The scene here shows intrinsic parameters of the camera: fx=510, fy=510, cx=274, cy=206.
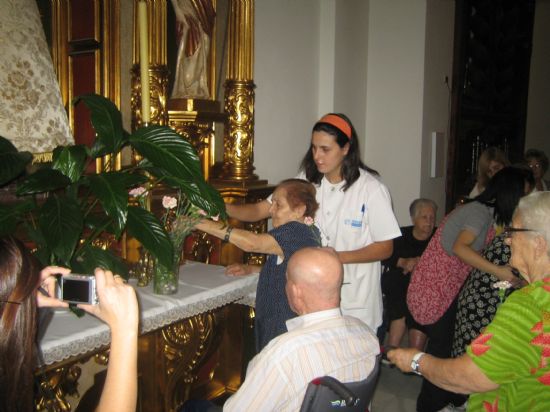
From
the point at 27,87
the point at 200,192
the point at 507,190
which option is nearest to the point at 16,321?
the point at 200,192

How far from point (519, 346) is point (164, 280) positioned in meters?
1.39

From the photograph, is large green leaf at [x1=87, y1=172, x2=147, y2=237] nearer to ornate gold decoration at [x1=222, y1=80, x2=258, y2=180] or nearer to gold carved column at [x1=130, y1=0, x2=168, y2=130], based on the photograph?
gold carved column at [x1=130, y1=0, x2=168, y2=130]

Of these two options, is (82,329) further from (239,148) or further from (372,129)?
(372,129)

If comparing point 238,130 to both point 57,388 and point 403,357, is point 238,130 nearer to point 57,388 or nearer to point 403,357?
point 57,388

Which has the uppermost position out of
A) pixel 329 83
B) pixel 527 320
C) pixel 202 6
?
pixel 202 6

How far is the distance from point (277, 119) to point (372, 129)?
1372mm

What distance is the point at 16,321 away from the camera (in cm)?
92

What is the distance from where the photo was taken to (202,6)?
2.93m

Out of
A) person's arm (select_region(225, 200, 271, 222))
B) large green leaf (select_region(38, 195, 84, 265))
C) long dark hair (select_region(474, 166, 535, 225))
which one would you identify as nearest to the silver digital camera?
large green leaf (select_region(38, 195, 84, 265))

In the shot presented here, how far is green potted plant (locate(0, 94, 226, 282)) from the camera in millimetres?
1608

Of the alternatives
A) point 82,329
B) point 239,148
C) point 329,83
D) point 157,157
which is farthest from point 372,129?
point 82,329

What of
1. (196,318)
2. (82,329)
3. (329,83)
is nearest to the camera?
(82,329)

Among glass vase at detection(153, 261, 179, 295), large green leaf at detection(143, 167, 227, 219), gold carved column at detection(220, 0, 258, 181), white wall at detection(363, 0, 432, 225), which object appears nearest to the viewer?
large green leaf at detection(143, 167, 227, 219)

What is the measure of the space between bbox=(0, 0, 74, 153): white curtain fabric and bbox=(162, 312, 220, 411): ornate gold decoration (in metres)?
1.04
